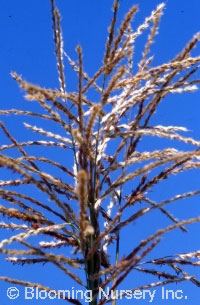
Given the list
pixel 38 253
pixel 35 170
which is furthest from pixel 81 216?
pixel 35 170

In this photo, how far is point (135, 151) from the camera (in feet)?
6.29

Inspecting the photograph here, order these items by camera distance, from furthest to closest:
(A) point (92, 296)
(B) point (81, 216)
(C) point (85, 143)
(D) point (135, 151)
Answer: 1. (D) point (135, 151)
2. (A) point (92, 296)
3. (C) point (85, 143)
4. (B) point (81, 216)

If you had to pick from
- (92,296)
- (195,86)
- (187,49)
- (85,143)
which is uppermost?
(187,49)

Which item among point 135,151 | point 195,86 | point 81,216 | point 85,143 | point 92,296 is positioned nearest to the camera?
point 81,216

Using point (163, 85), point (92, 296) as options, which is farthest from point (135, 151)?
point (92, 296)

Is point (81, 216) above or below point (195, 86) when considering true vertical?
below

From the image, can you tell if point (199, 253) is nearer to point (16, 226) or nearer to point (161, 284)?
point (161, 284)

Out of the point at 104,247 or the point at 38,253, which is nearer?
the point at 38,253

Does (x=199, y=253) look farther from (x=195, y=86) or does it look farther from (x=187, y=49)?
(x=187, y=49)

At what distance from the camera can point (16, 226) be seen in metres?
1.80

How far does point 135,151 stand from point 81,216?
26.9 inches

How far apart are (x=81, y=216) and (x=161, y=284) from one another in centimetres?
64

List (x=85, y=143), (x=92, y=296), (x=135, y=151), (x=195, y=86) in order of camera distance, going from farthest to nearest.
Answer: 1. (x=135, y=151)
2. (x=195, y=86)
3. (x=92, y=296)
4. (x=85, y=143)

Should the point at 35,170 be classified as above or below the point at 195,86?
below
